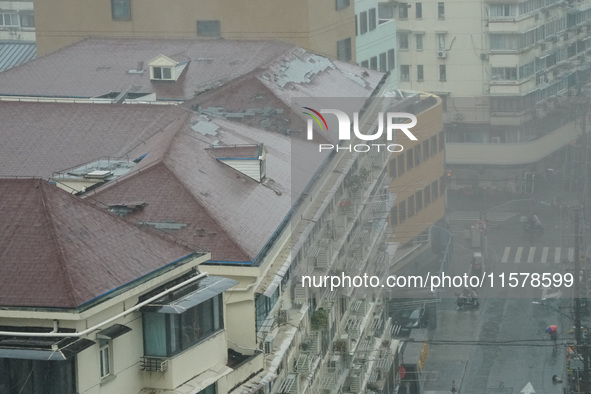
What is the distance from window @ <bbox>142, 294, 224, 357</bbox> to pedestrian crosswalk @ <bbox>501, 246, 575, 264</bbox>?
2672 cm

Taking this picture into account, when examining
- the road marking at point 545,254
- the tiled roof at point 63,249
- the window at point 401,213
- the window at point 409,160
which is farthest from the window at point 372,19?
the tiled roof at point 63,249

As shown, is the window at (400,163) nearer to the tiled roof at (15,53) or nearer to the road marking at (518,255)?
the road marking at (518,255)

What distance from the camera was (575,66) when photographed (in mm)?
74000

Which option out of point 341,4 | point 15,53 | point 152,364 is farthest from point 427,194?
point 152,364

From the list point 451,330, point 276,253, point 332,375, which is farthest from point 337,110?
point 451,330

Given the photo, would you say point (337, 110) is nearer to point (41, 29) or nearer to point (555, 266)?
point (555, 266)

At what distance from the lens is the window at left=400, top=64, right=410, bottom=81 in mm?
73688

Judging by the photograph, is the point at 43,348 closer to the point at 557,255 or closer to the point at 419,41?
the point at 557,255

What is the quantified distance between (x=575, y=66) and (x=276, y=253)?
148ft

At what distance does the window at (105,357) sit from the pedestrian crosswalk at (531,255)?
1142 inches

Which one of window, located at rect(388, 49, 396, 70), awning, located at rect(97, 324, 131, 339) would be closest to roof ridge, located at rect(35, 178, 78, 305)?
awning, located at rect(97, 324, 131, 339)

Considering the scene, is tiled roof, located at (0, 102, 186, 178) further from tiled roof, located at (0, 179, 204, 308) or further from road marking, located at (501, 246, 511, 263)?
road marking, located at (501, 246, 511, 263)

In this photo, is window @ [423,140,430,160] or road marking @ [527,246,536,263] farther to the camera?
window @ [423,140,430,160]

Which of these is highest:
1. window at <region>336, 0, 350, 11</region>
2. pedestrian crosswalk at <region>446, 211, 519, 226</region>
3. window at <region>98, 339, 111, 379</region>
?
window at <region>336, 0, 350, 11</region>
